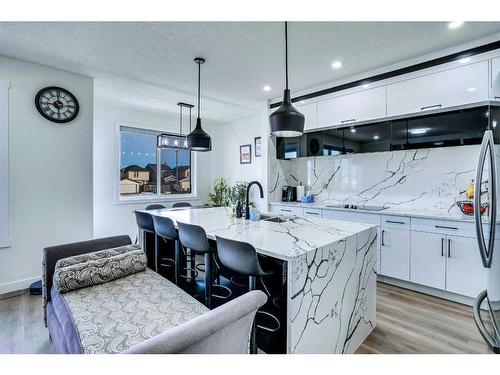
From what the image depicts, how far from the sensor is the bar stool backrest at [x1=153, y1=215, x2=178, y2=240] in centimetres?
235

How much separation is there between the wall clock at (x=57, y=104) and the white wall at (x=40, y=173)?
0.06 metres

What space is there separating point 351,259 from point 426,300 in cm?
161

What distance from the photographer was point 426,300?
9.09 ft

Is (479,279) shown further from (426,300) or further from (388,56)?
(388,56)

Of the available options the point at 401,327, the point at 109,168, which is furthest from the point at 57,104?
the point at 401,327

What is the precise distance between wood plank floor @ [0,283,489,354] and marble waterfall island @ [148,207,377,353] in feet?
0.68

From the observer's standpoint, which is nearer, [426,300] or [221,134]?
[426,300]

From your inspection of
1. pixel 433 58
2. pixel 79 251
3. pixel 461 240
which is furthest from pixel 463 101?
pixel 79 251

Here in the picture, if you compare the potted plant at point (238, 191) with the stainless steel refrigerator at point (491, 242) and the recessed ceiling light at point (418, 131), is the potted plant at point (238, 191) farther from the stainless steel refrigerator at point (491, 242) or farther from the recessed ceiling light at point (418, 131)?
the stainless steel refrigerator at point (491, 242)

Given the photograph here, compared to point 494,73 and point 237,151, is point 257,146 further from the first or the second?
point 494,73

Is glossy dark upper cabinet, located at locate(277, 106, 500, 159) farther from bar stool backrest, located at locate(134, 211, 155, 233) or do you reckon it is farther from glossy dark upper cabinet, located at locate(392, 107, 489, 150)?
bar stool backrest, located at locate(134, 211, 155, 233)

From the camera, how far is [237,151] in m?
5.91

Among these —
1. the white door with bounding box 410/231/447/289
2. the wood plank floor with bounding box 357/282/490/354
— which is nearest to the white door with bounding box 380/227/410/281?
the white door with bounding box 410/231/447/289
